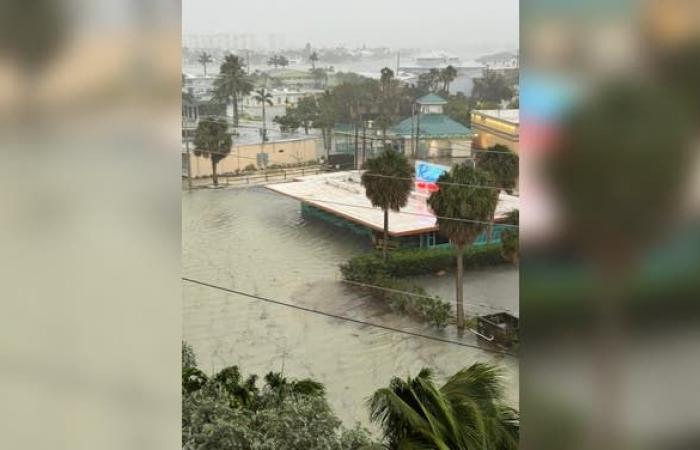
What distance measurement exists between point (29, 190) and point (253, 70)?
267 cm

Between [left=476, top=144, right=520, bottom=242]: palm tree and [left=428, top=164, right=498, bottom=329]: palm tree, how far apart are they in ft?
0.09

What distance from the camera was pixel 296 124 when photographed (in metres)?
3.77

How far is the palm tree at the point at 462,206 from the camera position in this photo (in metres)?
3.39

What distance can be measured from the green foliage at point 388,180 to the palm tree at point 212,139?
0.68 metres

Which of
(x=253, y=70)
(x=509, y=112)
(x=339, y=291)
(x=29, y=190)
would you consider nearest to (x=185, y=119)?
(x=253, y=70)

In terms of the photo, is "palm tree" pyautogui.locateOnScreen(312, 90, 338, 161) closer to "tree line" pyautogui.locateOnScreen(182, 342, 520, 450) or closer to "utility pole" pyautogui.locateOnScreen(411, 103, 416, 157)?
"utility pole" pyautogui.locateOnScreen(411, 103, 416, 157)

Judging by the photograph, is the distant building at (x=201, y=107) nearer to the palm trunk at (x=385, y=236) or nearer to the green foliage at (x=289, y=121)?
the green foliage at (x=289, y=121)

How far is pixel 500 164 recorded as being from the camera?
3.33 m

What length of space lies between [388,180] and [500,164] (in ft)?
1.58

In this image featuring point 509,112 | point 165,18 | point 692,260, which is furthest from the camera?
point 509,112

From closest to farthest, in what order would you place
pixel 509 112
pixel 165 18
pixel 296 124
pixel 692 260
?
pixel 692 260, pixel 165 18, pixel 509 112, pixel 296 124

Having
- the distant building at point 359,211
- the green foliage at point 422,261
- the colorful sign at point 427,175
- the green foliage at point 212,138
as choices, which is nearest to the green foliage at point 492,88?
the colorful sign at point 427,175

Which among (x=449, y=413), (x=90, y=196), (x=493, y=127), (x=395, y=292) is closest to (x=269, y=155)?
(x=395, y=292)

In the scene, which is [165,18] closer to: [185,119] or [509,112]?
[509,112]
